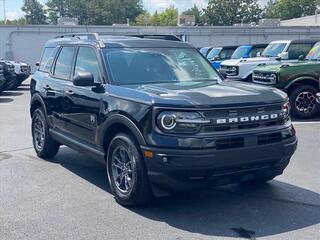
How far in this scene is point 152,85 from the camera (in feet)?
19.0

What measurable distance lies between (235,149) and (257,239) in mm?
893

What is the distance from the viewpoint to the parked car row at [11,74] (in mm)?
17900

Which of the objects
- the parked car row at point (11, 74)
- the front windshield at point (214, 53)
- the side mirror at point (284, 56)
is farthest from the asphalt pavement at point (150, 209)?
the front windshield at point (214, 53)

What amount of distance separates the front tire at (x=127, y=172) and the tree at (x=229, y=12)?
228ft

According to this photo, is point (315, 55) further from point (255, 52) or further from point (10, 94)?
point (10, 94)

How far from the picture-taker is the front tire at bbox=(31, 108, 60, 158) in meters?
7.69

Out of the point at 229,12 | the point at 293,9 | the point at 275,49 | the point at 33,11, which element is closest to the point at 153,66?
the point at 275,49

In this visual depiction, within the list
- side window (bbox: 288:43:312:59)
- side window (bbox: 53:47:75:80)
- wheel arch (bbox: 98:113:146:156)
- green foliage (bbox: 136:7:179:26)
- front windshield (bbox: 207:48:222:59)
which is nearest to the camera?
wheel arch (bbox: 98:113:146:156)

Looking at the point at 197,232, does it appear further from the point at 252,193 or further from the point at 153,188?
the point at 252,193

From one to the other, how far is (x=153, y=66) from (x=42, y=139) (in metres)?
2.58

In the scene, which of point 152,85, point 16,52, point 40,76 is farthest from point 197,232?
point 16,52

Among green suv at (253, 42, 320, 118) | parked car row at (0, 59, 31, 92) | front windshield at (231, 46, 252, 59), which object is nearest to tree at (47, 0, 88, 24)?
parked car row at (0, 59, 31, 92)

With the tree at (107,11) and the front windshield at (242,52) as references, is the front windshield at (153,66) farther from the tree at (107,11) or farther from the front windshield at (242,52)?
the tree at (107,11)

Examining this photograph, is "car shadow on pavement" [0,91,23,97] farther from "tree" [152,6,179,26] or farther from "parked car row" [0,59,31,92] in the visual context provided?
"tree" [152,6,179,26]
